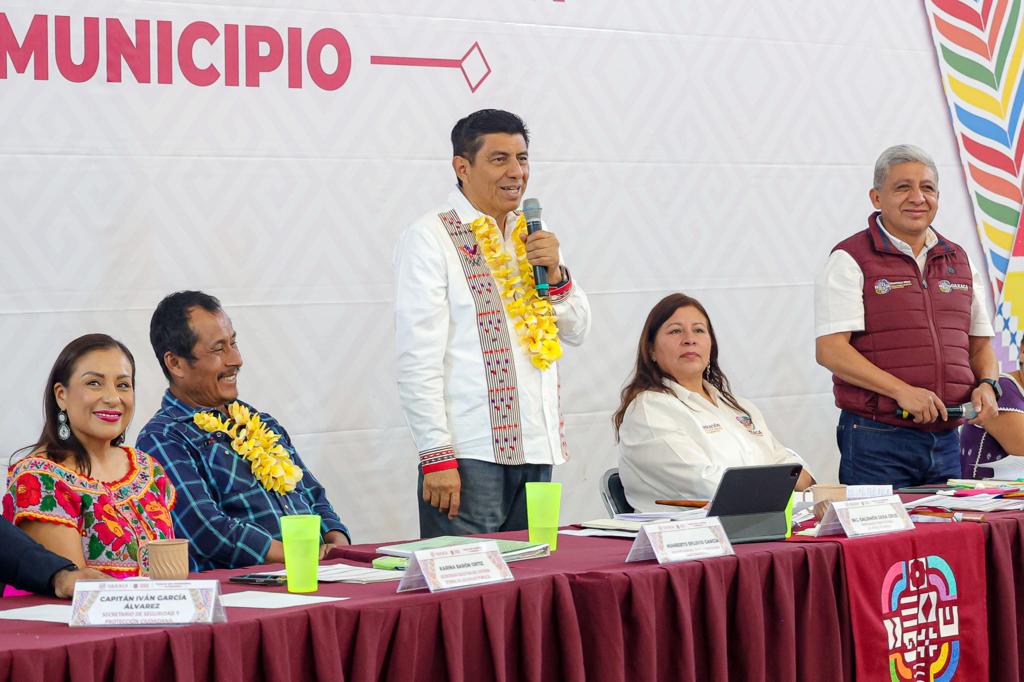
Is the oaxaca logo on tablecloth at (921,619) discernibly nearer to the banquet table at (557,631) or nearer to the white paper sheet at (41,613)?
the banquet table at (557,631)

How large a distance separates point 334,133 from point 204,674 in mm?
2161

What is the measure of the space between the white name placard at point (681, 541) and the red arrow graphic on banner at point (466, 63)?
6.29 feet

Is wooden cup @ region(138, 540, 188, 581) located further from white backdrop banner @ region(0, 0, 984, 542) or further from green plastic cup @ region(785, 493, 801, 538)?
white backdrop banner @ region(0, 0, 984, 542)

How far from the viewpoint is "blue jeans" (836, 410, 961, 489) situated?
3.46 m

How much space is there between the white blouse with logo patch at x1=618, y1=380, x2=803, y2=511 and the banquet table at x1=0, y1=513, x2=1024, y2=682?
2.05 ft

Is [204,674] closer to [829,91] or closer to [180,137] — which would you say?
[180,137]

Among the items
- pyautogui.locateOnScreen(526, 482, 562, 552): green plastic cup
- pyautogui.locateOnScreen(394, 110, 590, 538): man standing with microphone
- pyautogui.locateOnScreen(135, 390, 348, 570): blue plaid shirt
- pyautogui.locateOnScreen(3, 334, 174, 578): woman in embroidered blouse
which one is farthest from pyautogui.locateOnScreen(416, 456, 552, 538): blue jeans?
pyautogui.locateOnScreen(3, 334, 174, 578): woman in embroidered blouse

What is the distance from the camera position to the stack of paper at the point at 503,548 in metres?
1.99

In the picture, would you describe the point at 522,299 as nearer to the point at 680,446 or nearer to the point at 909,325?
the point at 680,446

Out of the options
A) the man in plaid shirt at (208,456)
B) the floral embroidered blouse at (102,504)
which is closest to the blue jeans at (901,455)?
the man in plaid shirt at (208,456)

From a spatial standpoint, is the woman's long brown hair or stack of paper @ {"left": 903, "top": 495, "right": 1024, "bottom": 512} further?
stack of paper @ {"left": 903, "top": 495, "right": 1024, "bottom": 512}

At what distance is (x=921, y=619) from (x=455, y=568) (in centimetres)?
98

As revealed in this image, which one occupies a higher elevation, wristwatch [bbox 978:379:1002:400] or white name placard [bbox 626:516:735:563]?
wristwatch [bbox 978:379:1002:400]

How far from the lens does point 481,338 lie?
2924 millimetres
